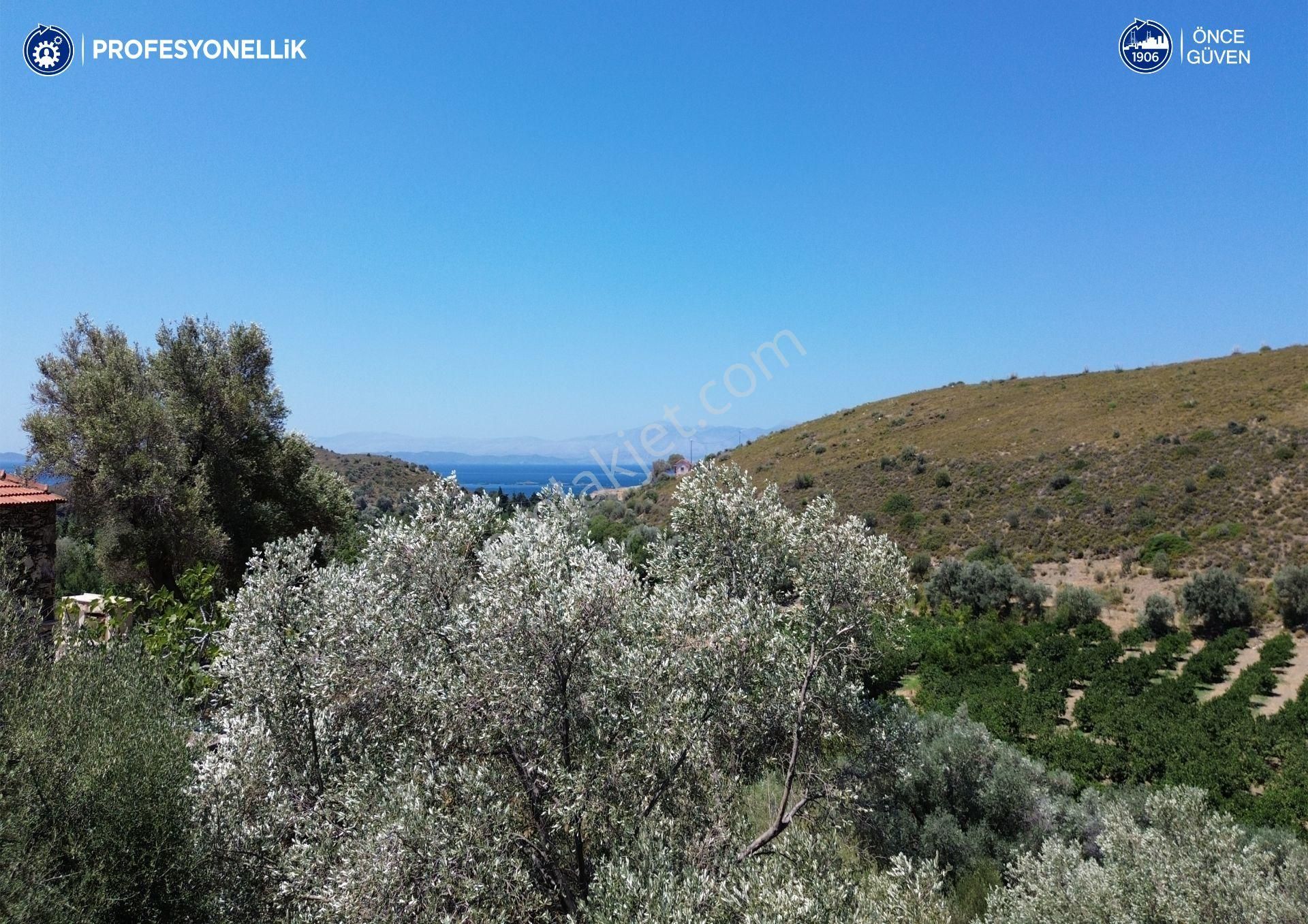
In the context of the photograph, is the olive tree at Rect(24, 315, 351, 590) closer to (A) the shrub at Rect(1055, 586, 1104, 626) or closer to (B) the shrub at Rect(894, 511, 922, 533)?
(A) the shrub at Rect(1055, 586, 1104, 626)

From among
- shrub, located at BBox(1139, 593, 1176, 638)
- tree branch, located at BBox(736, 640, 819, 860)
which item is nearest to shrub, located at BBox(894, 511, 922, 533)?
shrub, located at BBox(1139, 593, 1176, 638)

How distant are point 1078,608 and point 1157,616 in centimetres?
266

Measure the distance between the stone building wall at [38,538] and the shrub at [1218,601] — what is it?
33.6 metres

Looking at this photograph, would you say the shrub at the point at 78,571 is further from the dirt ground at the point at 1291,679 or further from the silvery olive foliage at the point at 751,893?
the dirt ground at the point at 1291,679

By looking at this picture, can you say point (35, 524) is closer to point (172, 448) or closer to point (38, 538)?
point (38, 538)

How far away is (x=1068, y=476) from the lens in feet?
140

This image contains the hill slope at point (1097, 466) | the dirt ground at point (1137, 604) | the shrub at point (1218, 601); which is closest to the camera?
the dirt ground at point (1137, 604)

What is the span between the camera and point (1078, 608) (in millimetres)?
28109

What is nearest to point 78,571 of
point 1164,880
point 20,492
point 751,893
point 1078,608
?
point 20,492

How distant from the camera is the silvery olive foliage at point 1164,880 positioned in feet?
17.6

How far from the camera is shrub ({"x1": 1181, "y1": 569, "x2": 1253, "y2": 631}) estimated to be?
25.5 meters

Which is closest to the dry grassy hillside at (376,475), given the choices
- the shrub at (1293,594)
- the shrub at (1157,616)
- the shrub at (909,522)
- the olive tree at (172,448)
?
the olive tree at (172,448)

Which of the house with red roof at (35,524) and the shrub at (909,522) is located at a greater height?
the house with red roof at (35,524)

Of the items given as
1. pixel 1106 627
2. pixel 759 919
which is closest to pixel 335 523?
pixel 759 919
